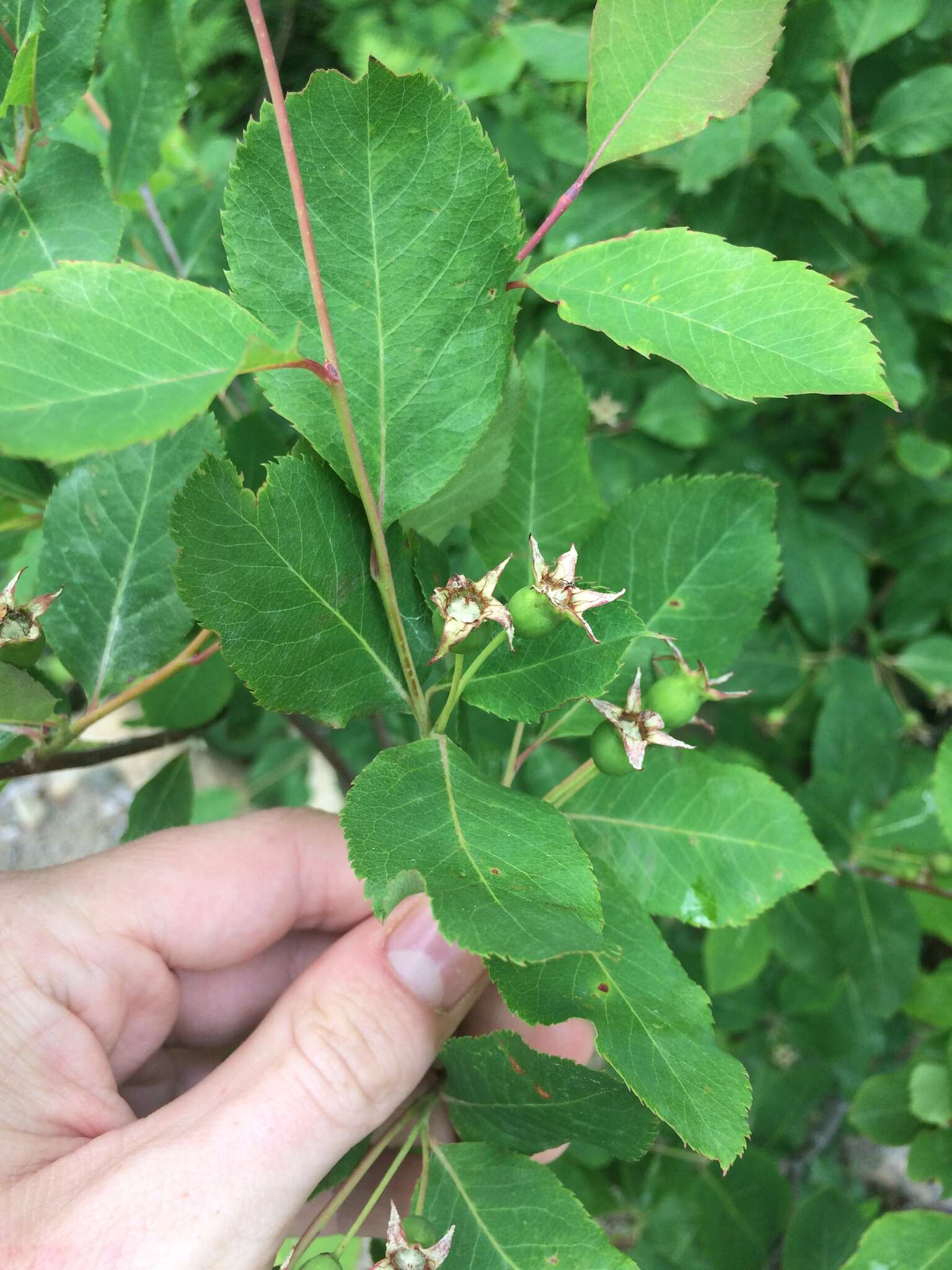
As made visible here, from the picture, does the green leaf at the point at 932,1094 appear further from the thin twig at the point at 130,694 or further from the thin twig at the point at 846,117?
the thin twig at the point at 846,117

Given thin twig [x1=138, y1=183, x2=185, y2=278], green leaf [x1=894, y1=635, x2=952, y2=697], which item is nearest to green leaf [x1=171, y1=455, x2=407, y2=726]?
thin twig [x1=138, y1=183, x2=185, y2=278]

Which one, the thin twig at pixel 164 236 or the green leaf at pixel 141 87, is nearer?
the green leaf at pixel 141 87

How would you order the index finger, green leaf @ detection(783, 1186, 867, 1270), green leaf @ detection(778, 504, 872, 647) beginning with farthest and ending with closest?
green leaf @ detection(778, 504, 872, 647) → green leaf @ detection(783, 1186, 867, 1270) → the index finger

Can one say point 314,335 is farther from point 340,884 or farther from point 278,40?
point 278,40

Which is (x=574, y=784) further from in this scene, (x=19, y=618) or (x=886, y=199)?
(x=886, y=199)

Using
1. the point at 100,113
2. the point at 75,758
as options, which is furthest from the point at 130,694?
the point at 100,113

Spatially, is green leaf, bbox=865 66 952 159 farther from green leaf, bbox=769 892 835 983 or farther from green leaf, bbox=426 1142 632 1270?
green leaf, bbox=426 1142 632 1270

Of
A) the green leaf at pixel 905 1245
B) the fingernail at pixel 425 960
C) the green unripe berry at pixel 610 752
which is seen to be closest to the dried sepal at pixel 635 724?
the green unripe berry at pixel 610 752

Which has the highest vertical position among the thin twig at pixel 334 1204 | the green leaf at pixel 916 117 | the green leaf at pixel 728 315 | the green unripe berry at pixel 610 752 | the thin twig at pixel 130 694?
the green leaf at pixel 728 315
